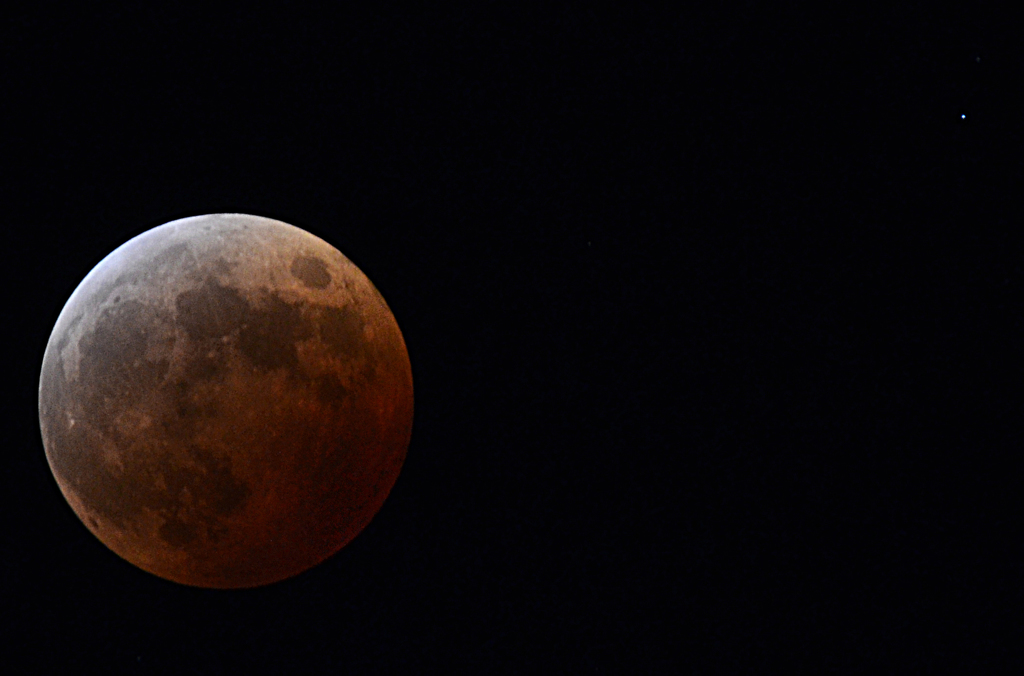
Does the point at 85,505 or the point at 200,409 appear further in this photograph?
the point at 85,505

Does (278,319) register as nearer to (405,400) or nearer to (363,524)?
(405,400)

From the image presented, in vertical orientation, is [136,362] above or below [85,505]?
above

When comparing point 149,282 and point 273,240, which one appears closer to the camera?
point 149,282

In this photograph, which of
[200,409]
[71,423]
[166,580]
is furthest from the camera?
[166,580]

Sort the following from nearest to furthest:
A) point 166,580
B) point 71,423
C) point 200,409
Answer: point 200,409, point 71,423, point 166,580

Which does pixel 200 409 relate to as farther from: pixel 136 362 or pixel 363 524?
pixel 363 524

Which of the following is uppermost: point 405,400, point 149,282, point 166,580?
point 149,282

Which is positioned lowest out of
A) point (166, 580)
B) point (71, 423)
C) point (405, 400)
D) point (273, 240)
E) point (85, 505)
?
point (166, 580)

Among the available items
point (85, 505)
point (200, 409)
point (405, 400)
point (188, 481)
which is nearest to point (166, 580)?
point (85, 505)

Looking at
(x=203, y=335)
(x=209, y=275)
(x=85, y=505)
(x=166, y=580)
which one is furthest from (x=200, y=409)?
(x=166, y=580)
